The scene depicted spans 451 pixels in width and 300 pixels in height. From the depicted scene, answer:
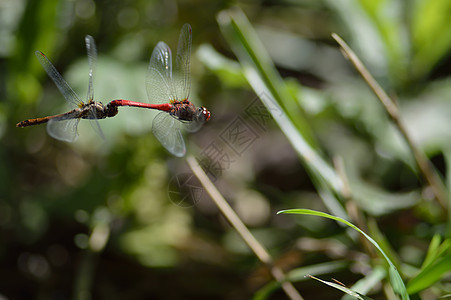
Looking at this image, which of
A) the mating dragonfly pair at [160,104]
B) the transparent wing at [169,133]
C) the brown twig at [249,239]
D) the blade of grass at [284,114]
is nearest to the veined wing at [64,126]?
the mating dragonfly pair at [160,104]

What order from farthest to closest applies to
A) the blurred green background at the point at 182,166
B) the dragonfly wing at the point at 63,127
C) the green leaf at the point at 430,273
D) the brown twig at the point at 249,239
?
the blurred green background at the point at 182,166 → the brown twig at the point at 249,239 → the dragonfly wing at the point at 63,127 → the green leaf at the point at 430,273

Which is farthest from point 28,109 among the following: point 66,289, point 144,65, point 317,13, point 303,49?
point 317,13

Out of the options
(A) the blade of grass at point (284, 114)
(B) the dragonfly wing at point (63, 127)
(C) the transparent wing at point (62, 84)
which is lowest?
(A) the blade of grass at point (284, 114)

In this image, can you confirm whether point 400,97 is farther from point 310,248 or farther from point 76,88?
point 76,88

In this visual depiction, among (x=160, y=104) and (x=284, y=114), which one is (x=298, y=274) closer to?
(x=284, y=114)

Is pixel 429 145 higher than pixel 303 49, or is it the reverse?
pixel 303 49

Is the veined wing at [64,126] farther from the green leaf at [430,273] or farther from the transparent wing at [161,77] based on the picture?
the green leaf at [430,273]

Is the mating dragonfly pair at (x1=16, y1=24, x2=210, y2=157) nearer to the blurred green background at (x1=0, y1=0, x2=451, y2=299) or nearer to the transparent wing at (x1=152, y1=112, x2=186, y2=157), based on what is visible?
the transparent wing at (x1=152, y1=112, x2=186, y2=157)
